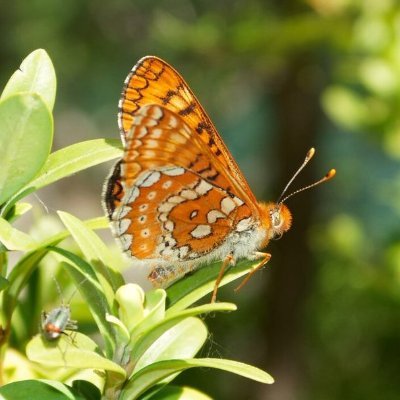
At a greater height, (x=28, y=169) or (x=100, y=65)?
(x=100, y=65)

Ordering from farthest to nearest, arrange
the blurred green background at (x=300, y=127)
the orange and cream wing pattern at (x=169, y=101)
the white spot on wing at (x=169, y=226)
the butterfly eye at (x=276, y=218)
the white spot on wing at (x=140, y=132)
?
1. the blurred green background at (x=300, y=127)
2. the butterfly eye at (x=276, y=218)
3. the white spot on wing at (x=169, y=226)
4. the orange and cream wing pattern at (x=169, y=101)
5. the white spot on wing at (x=140, y=132)

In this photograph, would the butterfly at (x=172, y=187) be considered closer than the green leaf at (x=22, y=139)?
No

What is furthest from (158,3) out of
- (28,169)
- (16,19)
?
(28,169)

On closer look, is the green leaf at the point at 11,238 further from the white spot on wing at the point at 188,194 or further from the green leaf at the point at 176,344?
the white spot on wing at the point at 188,194

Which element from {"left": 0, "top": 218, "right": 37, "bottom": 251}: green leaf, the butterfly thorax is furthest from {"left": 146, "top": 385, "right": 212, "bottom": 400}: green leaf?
the butterfly thorax

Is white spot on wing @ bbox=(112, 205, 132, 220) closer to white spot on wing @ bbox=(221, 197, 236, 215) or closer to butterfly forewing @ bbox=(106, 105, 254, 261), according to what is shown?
butterfly forewing @ bbox=(106, 105, 254, 261)

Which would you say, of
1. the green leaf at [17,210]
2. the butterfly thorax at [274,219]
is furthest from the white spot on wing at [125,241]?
the butterfly thorax at [274,219]

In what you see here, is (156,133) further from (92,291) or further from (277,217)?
(277,217)

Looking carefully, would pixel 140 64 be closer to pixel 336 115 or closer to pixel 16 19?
pixel 336 115
